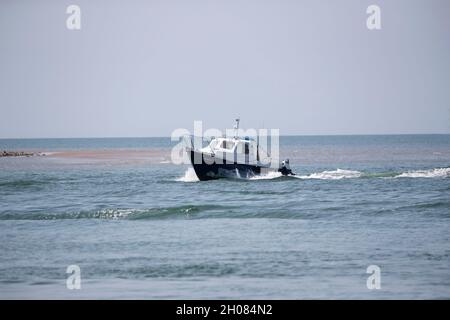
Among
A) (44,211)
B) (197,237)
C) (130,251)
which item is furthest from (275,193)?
(130,251)

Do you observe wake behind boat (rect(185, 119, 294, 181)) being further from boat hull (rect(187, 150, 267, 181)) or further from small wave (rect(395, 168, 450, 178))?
small wave (rect(395, 168, 450, 178))

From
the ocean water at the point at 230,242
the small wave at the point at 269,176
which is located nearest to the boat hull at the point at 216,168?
the small wave at the point at 269,176

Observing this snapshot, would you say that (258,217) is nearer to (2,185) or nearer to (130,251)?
(130,251)

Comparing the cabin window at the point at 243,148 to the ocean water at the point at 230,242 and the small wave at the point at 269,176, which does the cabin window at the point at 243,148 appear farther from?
the ocean water at the point at 230,242

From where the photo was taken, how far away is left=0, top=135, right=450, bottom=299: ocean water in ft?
57.4

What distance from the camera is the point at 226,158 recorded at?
147 ft

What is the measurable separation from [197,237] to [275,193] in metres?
14.7

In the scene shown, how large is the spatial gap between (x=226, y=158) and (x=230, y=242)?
21.5 meters

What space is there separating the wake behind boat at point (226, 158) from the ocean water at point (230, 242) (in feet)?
10.6

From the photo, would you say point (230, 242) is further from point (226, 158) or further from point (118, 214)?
point (226, 158)

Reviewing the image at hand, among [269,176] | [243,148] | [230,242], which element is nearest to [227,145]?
[243,148]

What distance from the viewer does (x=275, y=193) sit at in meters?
38.8

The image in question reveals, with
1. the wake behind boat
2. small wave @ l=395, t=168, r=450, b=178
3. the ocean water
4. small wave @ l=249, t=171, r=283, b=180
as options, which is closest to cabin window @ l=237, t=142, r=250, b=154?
the wake behind boat

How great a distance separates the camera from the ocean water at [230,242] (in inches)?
689
